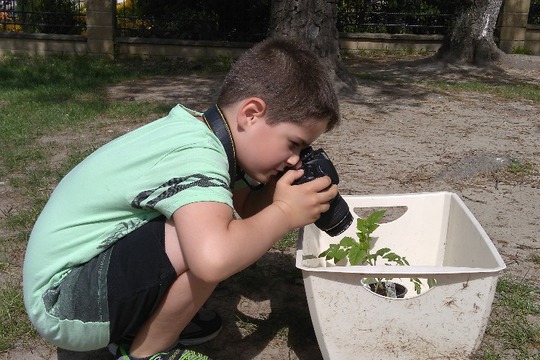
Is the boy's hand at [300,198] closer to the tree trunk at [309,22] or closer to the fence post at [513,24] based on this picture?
the tree trunk at [309,22]

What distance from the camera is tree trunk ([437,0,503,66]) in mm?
8961

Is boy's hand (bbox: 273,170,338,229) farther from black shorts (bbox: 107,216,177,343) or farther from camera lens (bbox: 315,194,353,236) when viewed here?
black shorts (bbox: 107,216,177,343)

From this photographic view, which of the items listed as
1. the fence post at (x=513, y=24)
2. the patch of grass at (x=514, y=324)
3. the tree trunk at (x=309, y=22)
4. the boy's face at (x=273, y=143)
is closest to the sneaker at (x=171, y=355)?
the boy's face at (x=273, y=143)

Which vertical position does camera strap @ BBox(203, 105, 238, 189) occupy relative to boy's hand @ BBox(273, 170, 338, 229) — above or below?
above

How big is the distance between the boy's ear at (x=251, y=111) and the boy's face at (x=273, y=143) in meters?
0.01

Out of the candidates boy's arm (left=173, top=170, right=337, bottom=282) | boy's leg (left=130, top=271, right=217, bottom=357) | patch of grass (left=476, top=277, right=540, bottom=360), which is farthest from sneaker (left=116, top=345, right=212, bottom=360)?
patch of grass (left=476, top=277, right=540, bottom=360)

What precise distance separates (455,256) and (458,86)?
5243 millimetres

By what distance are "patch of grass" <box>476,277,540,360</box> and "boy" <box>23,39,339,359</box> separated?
0.81 metres

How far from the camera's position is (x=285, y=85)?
1791mm

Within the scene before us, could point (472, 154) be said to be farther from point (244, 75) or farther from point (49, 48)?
point (49, 48)

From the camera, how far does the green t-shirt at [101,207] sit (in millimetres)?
1720

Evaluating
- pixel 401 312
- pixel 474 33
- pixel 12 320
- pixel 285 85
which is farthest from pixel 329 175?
pixel 474 33

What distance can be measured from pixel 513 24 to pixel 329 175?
10.00 m

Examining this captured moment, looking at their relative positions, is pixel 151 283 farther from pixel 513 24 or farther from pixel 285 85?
pixel 513 24
